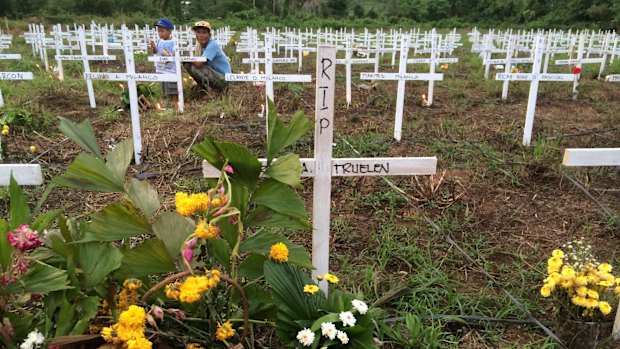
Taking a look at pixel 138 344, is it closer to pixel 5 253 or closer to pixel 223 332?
pixel 223 332

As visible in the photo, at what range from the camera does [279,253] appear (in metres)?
1.33

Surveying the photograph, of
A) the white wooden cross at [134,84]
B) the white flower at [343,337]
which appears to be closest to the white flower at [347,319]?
the white flower at [343,337]

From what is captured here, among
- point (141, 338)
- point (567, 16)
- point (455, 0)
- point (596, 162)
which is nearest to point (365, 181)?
point (596, 162)

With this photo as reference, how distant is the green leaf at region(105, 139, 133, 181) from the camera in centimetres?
133

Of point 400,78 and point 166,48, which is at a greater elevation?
point 166,48

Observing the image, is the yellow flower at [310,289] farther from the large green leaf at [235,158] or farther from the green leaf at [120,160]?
the green leaf at [120,160]

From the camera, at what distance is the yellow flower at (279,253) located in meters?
1.33

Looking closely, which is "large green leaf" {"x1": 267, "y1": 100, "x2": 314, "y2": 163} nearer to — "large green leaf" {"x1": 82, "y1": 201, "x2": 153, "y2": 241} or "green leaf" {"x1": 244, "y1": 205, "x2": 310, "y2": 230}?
"green leaf" {"x1": 244, "y1": 205, "x2": 310, "y2": 230}

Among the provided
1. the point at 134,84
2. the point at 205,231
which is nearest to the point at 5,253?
the point at 205,231

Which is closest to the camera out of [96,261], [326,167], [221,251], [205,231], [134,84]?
[205,231]

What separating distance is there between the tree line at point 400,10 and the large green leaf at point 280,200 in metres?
26.7

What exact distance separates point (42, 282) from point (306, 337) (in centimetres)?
68

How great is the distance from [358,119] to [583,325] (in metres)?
3.99

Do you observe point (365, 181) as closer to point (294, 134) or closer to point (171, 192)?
point (171, 192)
